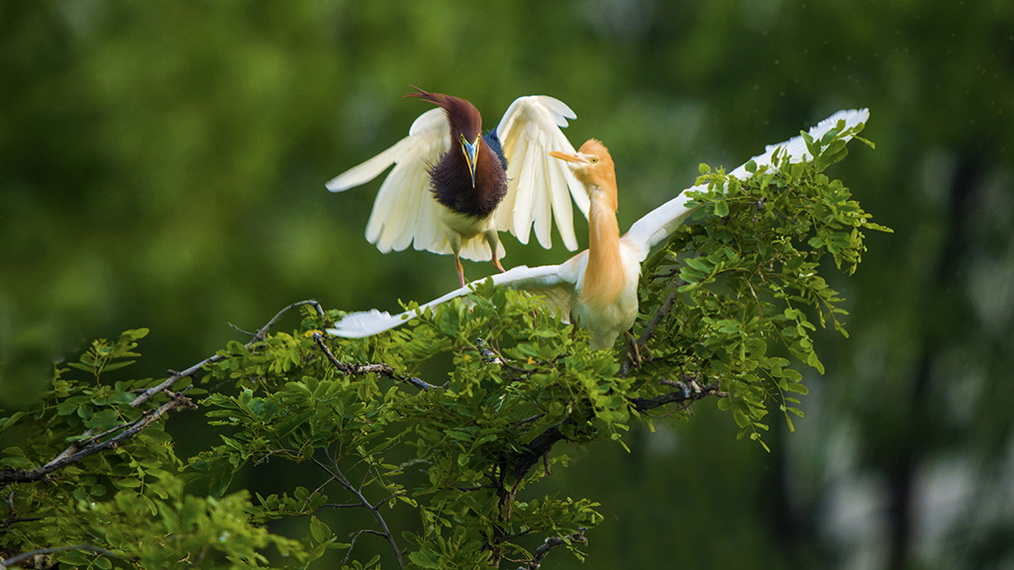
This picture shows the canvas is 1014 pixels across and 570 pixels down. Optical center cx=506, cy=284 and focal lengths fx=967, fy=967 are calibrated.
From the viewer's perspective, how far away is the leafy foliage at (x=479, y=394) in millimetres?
849

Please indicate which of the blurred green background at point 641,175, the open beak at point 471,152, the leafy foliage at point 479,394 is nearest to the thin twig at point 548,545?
the leafy foliage at point 479,394

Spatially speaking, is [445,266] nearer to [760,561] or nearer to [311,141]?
[311,141]

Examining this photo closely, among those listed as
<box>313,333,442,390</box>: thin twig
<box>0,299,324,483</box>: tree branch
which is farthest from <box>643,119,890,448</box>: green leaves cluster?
<box>0,299,324,483</box>: tree branch

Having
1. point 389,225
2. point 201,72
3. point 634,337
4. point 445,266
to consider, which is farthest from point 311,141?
point 634,337

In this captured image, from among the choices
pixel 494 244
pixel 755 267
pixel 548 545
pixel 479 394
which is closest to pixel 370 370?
pixel 479 394

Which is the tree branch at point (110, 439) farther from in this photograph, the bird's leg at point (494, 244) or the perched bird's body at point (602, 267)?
the bird's leg at point (494, 244)

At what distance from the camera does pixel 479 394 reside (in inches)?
35.6

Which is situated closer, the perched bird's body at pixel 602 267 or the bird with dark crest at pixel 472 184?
the perched bird's body at pixel 602 267

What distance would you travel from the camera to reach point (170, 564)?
758 millimetres

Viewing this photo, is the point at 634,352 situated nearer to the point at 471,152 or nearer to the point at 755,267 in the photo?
the point at 755,267

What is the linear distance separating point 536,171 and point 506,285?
58cm

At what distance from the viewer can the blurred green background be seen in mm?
2049

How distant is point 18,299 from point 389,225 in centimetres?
90

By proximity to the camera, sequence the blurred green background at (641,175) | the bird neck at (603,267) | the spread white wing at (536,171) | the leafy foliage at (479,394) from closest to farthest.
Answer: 1. the leafy foliage at (479,394)
2. the bird neck at (603,267)
3. the spread white wing at (536,171)
4. the blurred green background at (641,175)
